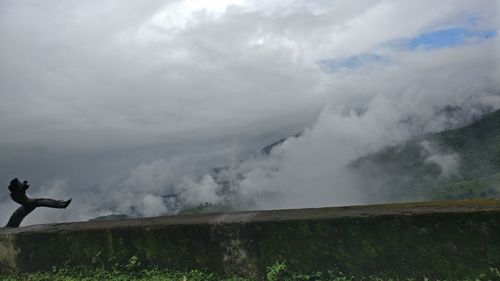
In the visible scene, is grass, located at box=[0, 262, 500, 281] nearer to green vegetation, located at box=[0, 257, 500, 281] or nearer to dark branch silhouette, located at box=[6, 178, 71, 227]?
green vegetation, located at box=[0, 257, 500, 281]

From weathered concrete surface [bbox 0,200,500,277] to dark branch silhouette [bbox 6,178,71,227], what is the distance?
763 mm

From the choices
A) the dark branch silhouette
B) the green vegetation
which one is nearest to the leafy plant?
the green vegetation

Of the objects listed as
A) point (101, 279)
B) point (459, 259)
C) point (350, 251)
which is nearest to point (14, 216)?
point (101, 279)

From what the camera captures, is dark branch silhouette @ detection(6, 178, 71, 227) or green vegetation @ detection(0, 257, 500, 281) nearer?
green vegetation @ detection(0, 257, 500, 281)

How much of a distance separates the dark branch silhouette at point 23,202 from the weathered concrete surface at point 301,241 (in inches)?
30.1

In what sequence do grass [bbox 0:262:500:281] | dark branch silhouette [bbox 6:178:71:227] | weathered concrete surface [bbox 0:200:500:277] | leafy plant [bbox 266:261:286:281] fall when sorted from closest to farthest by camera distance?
weathered concrete surface [bbox 0:200:500:277] → grass [bbox 0:262:500:281] → leafy plant [bbox 266:261:286:281] → dark branch silhouette [bbox 6:178:71:227]

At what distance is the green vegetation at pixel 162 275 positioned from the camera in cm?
510

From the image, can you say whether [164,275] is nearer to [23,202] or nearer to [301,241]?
[301,241]

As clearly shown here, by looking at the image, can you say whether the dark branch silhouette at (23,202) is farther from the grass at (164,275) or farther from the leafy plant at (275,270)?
the leafy plant at (275,270)

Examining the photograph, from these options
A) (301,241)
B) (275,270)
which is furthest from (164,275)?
(301,241)

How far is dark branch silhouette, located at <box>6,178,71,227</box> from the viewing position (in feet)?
26.0

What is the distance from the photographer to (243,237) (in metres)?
5.75

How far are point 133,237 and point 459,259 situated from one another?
4.38m

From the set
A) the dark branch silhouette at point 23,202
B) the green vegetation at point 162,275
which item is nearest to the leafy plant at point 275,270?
the green vegetation at point 162,275
